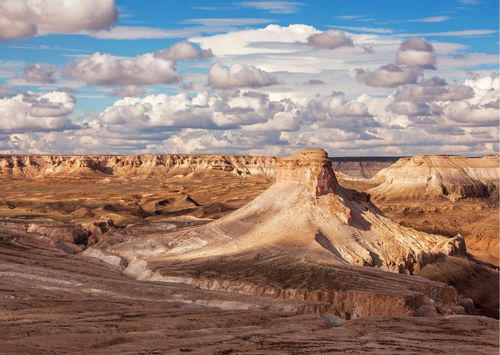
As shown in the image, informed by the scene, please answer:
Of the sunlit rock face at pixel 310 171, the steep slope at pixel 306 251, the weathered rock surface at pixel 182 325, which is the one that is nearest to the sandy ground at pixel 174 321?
the weathered rock surface at pixel 182 325

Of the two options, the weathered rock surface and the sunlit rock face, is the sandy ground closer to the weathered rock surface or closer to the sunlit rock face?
the weathered rock surface

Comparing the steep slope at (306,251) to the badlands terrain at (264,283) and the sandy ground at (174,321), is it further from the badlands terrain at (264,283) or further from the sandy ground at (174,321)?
the sandy ground at (174,321)

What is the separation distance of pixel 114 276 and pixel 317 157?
30623 millimetres

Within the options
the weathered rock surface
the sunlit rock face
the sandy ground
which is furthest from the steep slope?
the weathered rock surface

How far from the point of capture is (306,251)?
80688mm

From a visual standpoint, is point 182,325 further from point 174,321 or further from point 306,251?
point 306,251

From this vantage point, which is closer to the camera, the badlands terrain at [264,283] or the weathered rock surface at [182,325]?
the weathered rock surface at [182,325]

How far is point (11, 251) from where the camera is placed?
3551 inches

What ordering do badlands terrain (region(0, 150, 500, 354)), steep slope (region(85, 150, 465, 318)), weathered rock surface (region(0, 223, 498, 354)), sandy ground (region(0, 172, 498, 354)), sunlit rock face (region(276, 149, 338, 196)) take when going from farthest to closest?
sunlit rock face (region(276, 149, 338, 196)), steep slope (region(85, 150, 465, 318)), badlands terrain (region(0, 150, 500, 354)), sandy ground (region(0, 172, 498, 354)), weathered rock surface (region(0, 223, 498, 354))

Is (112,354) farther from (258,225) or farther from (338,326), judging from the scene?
(258,225)

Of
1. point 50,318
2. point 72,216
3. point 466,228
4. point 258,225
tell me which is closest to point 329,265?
point 258,225

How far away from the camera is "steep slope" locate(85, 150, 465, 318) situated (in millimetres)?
69188

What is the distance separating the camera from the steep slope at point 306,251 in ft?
227

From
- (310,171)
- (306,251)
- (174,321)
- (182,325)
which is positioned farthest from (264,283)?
(310,171)
